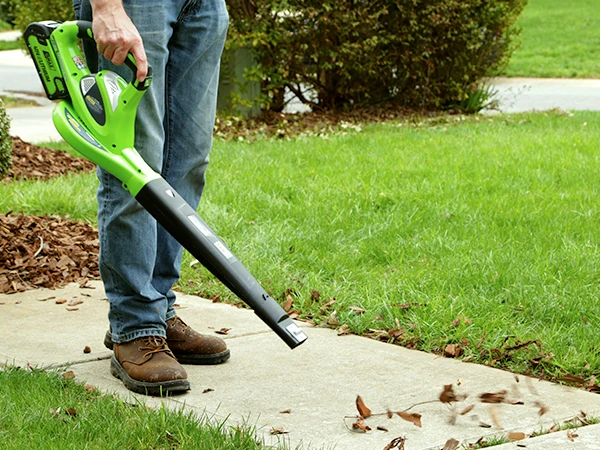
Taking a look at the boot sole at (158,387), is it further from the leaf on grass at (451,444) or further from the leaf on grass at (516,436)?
the leaf on grass at (516,436)

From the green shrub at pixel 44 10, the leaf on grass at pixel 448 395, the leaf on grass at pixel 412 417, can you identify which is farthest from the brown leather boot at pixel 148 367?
the green shrub at pixel 44 10

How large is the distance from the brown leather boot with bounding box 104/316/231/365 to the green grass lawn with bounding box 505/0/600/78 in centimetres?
1521

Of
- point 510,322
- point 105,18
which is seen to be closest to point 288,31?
point 510,322

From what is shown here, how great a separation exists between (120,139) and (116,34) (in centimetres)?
30

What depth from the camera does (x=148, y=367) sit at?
9.37ft

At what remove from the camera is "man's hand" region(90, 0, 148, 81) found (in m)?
2.56

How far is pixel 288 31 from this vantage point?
9.21 m

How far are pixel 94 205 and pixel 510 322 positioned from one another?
2906 millimetres

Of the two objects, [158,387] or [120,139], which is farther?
[158,387]

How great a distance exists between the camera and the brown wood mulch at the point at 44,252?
4.19 meters

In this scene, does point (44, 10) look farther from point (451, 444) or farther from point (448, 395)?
point (451, 444)

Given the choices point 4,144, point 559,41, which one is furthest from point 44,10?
point 559,41

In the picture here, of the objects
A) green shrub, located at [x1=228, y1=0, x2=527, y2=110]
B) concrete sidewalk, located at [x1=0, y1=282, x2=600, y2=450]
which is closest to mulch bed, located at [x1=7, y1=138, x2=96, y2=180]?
green shrub, located at [x1=228, y1=0, x2=527, y2=110]

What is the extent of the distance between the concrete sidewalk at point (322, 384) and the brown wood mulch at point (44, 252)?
44 cm
